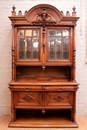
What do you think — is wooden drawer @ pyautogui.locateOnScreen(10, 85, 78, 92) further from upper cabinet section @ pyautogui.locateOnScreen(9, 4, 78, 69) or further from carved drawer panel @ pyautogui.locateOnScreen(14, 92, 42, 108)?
upper cabinet section @ pyautogui.locateOnScreen(9, 4, 78, 69)

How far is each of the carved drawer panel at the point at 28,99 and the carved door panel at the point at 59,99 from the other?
0.68 ft

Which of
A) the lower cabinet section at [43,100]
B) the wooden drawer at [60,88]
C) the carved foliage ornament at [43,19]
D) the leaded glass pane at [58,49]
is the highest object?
the carved foliage ornament at [43,19]

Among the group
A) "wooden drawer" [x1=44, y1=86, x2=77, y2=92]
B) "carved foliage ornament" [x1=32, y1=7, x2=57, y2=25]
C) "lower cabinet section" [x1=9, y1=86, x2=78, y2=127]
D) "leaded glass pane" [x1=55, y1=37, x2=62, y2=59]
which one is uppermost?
"carved foliage ornament" [x1=32, y1=7, x2=57, y2=25]

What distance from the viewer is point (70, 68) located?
3246mm

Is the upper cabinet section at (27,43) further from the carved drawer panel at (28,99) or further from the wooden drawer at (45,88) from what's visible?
the carved drawer panel at (28,99)

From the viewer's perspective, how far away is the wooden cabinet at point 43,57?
2.99 meters

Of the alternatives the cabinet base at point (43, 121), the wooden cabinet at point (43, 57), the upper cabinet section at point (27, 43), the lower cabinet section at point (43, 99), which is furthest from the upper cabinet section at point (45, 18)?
the cabinet base at point (43, 121)

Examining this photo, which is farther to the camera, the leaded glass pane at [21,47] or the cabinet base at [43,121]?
the leaded glass pane at [21,47]

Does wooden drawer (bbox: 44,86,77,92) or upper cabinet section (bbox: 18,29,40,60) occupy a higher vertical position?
upper cabinet section (bbox: 18,29,40,60)

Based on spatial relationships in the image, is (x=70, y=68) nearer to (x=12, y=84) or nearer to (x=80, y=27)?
(x=80, y=27)

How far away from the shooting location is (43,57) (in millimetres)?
3072

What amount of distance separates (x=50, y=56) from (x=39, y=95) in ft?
2.54

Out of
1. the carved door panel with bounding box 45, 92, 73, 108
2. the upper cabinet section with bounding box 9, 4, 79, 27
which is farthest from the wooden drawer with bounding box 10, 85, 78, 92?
the upper cabinet section with bounding box 9, 4, 79, 27

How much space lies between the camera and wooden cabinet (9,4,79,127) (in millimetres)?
2992
